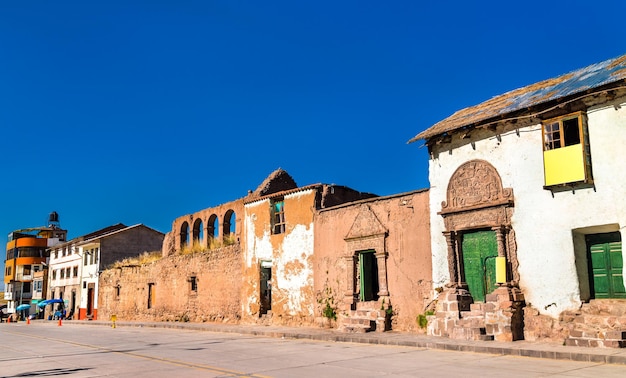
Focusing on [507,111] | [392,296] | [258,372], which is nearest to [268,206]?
[392,296]

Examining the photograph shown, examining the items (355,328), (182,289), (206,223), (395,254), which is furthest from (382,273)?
(206,223)

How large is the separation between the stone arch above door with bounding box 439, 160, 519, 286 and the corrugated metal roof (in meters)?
1.42

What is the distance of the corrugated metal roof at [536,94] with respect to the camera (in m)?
13.8

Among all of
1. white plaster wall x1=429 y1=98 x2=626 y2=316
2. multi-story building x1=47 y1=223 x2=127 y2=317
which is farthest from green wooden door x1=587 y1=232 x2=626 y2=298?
multi-story building x1=47 y1=223 x2=127 y2=317

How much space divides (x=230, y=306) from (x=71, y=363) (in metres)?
14.4

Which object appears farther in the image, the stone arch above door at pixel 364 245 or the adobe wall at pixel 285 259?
the adobe wall at pixel 285 259

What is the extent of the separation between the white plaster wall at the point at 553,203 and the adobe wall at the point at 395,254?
10.1 feet

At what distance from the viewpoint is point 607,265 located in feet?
44.2

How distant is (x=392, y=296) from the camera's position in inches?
711

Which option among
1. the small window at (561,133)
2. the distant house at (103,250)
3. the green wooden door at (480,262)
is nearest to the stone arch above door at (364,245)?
the green wooden door at (480,262)

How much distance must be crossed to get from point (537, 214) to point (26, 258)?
70060 mm

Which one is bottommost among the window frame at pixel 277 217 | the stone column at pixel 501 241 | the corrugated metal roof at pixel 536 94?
the stone column at pixel 501 241

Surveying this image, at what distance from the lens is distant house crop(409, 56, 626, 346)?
13.2 meters

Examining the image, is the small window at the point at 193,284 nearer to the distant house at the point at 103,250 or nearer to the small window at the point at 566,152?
the small window at the point at 566,152
